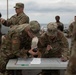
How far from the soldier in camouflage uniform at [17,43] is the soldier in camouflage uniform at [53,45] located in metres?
0.28

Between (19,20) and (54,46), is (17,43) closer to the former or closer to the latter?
(54,46)

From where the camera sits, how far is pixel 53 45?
6398mm

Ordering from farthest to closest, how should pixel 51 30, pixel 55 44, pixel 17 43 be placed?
pixel 55 44
pixel 51 30
pixel 17 43

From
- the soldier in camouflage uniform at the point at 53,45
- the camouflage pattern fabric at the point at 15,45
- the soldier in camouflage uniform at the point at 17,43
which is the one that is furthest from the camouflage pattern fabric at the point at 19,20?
the camouflage pattern fabric at the point at 15,45

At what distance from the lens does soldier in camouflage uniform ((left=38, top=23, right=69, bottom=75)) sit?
20.3ft

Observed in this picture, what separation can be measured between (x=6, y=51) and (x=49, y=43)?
886mm

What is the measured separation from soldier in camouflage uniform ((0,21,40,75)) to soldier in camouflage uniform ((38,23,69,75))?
277 millimetres

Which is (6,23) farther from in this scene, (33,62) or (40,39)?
(33,62)

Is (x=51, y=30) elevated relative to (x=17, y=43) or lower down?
elevated

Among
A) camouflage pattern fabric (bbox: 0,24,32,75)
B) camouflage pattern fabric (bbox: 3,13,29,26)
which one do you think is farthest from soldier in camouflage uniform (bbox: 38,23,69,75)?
camouflage pattern fabric (bbox: 3,13,29,26)

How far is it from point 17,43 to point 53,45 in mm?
1007

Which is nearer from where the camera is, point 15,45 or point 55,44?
point 15,45

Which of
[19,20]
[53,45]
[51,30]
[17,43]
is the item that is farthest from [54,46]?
[19,20]

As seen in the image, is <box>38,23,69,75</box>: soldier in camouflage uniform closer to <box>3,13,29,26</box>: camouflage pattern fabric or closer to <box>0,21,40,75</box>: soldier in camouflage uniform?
<box>0,21,40,75</box>: soldier in camouflage uniform
